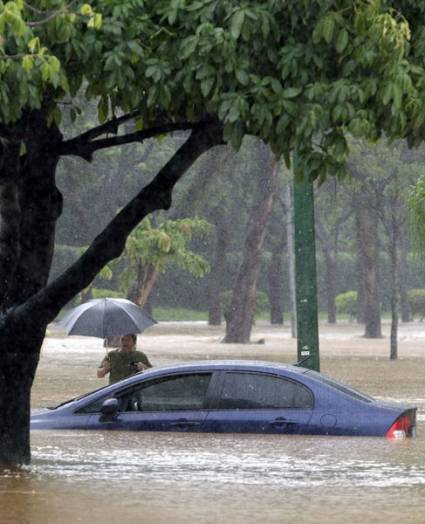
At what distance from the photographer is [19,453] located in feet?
47.2

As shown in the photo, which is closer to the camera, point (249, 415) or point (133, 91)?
→ point (133, 91)

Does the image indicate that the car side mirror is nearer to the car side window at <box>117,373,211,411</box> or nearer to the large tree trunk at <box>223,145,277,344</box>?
the car side window at <box>117,373,211,411</box>

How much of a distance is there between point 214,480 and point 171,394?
2631mm

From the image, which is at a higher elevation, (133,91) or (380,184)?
(380,184)

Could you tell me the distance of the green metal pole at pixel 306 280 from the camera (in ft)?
63.3

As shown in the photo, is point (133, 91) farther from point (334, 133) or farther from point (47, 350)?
point (47, 350)

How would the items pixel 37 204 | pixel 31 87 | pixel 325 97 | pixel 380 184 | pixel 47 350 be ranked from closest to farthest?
pixel 31 87
pixel 325 97
pixel 37 204
pixel 47 350
pixel 380 184

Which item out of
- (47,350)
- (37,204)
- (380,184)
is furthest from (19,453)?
(380,184)

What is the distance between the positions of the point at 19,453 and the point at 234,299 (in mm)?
40515

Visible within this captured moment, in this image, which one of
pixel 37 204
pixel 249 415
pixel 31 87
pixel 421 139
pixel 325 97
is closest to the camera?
pixel 31 87

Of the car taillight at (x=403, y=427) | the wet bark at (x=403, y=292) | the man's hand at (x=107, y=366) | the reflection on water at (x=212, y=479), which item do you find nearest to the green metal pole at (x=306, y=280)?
the man's hand at (x=107, y=366)

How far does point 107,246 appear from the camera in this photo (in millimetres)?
14062

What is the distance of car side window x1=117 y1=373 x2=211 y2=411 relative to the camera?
15.9 meters

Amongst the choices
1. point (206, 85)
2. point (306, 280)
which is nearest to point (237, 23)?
point (206, 85)
